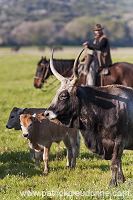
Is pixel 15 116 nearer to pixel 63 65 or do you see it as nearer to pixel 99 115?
pixel 99 115

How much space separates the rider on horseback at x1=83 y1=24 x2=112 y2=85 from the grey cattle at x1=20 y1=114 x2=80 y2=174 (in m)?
6.65

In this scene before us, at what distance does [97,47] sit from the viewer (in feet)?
57.7

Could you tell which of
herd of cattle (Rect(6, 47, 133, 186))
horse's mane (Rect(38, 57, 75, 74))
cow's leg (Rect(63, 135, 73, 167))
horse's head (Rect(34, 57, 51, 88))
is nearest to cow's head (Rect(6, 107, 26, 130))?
cow's leg (Rect(63, 135, 73, 167))

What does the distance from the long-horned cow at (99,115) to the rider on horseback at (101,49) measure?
8.91m

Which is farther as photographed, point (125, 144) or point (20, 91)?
point (20, 91)

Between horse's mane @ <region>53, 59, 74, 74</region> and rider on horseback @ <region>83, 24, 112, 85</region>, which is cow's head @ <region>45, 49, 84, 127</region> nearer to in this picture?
rider on horseback @ <region>83, 24, 112, 85</region>

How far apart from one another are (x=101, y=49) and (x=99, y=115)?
1032cm

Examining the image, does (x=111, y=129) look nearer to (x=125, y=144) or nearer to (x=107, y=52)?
(x=125, y=144)

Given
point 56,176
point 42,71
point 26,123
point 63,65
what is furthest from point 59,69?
point 56,176

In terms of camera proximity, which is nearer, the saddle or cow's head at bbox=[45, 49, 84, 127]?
cow's head at bbox=[45, 49, 84, 127]

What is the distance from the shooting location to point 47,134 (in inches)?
441

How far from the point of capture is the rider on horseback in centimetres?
1797

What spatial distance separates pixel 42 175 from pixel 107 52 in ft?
32.7

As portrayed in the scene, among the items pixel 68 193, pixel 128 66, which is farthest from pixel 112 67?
pixel 68 193
